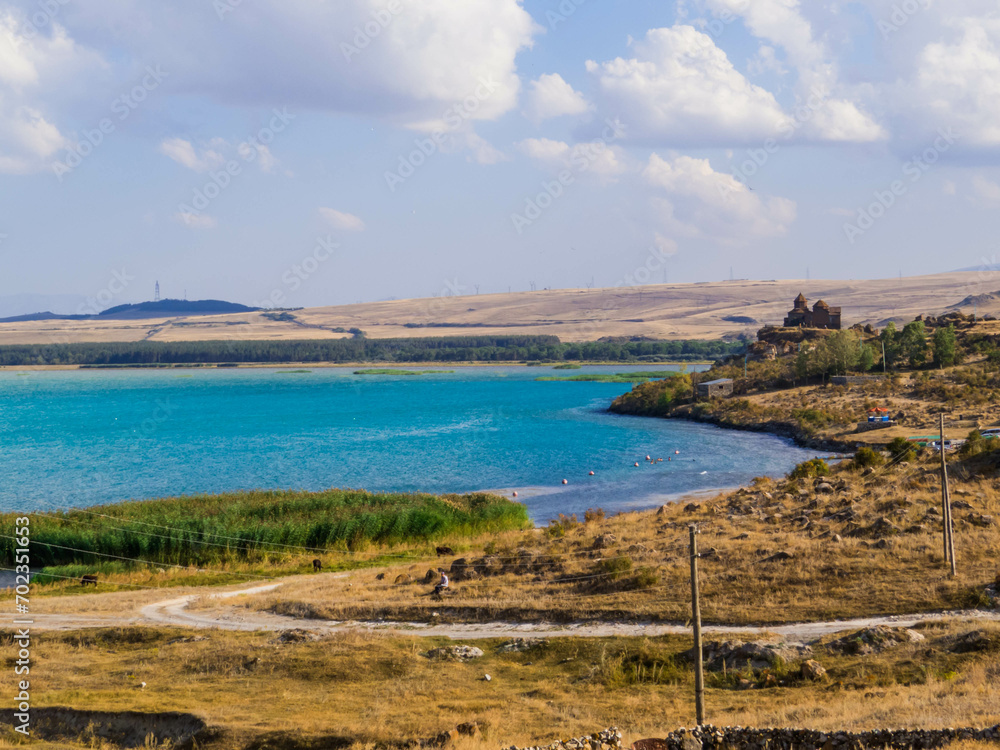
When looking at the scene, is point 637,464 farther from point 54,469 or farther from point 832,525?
point 54,469

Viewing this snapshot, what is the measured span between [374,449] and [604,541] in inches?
1761

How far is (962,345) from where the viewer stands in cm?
9338

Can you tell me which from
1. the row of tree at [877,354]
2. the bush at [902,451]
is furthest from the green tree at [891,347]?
the bush at [902,451]

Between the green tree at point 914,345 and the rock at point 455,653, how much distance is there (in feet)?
268

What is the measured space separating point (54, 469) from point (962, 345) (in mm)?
88529

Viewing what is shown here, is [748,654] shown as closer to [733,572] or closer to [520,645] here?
[520,645]

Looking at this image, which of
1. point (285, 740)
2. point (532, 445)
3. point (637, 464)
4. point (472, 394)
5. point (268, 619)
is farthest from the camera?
point (472, 394)

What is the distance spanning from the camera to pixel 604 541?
1123 inches

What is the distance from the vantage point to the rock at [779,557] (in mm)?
23763

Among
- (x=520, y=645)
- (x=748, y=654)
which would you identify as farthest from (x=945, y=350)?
(x=520, y=645)

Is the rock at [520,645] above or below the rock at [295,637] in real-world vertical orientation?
below

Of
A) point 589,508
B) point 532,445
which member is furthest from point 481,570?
point 532,445

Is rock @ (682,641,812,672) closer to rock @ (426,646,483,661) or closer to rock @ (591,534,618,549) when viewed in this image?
rock @ (426,646,483,661)

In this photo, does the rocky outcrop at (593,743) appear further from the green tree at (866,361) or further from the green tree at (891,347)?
the green tree at (891,347)
